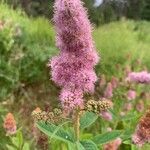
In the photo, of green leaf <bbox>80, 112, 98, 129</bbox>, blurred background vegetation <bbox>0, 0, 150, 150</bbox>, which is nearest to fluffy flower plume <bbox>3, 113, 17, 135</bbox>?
green leaf <bbox>80, 112, 98, 129</bbox>

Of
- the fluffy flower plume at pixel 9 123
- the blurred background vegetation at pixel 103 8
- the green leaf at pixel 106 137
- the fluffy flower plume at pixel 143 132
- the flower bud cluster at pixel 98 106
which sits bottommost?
the blurred background vegetation at pixel 103 8

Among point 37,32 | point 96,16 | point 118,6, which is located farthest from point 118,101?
point 118,6

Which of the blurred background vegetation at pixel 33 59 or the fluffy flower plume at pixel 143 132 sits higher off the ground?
the fluffy flower plume at pixel 143 132

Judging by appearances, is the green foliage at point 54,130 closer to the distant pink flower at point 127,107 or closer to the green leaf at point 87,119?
the green leaf at point 87,119

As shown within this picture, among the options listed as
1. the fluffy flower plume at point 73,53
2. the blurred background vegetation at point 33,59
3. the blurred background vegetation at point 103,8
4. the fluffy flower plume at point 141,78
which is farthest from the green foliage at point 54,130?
the blurred background vegetation at point 103,8

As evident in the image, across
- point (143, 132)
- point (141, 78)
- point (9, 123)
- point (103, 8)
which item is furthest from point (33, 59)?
point (103, 8)

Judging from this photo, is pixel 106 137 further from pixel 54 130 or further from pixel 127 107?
pixel 127 107
